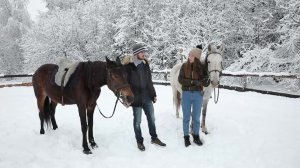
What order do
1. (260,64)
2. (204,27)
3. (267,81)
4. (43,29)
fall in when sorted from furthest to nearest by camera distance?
(43,29) < (204,27) < (267,81) < (260,64)

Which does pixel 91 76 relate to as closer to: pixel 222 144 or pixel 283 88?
pixel 222 144

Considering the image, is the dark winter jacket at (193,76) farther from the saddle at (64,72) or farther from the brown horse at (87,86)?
the saddle at (64,72)

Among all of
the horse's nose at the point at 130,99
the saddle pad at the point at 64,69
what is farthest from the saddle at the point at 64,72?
the horse's nose at the point at 130,99

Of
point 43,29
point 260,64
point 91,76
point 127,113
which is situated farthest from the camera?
point 43,29

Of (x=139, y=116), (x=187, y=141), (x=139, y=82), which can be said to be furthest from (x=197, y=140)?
(x=139, y=82)

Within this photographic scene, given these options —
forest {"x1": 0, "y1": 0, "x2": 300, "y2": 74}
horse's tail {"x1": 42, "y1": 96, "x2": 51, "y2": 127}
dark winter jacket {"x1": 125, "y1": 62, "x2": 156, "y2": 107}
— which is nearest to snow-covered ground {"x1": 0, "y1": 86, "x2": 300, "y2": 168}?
horse's tail {"x1": 42, "y1": 96, "x2": 51, "y2": 127}

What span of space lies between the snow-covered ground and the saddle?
1.20 meters

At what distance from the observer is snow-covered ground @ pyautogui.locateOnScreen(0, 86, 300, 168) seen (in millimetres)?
5016

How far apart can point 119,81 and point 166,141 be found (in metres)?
1.72

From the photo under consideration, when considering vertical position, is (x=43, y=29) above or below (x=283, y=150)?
above

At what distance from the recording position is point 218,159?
16.7 ft

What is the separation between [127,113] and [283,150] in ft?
15.0

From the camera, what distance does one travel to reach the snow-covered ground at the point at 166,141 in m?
5.02

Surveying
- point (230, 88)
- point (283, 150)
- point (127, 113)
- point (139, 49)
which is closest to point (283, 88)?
point (230, 88)
